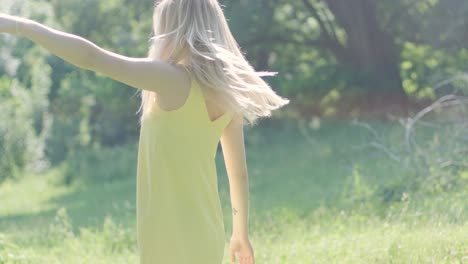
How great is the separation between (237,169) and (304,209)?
6.04 m

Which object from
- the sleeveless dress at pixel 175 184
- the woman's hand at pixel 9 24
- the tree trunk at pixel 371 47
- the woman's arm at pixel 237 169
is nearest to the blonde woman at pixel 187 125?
the sleeveless dress at pixel 175 184

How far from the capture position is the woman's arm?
3.65m

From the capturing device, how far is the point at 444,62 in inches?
641

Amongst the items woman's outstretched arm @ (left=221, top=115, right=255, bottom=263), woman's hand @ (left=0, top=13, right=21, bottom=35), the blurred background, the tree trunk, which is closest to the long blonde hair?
woman's outstretched arm @ (left=221, top=115, right=255, bottom=263)

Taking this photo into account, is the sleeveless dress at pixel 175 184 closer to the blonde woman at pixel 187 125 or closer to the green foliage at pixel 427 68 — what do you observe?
the blonde woman at pixel 187 125

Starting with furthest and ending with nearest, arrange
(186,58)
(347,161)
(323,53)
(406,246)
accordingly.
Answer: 1. (323,53)
2. (347,161)
3. (406,246)
4. (186,58)

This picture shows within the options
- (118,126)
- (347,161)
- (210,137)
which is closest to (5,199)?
(118,126)

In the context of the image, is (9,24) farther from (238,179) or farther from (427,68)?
(427,68)

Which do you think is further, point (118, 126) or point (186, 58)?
point (118, 126)

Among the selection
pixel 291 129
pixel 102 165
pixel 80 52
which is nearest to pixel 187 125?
pixel 80 52

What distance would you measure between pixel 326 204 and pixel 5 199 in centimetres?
886

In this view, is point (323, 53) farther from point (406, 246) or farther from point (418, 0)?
point (406, 246)

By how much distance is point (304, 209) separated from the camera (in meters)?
9.66

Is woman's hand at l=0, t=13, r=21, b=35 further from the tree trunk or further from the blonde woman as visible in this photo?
the tree trunk
